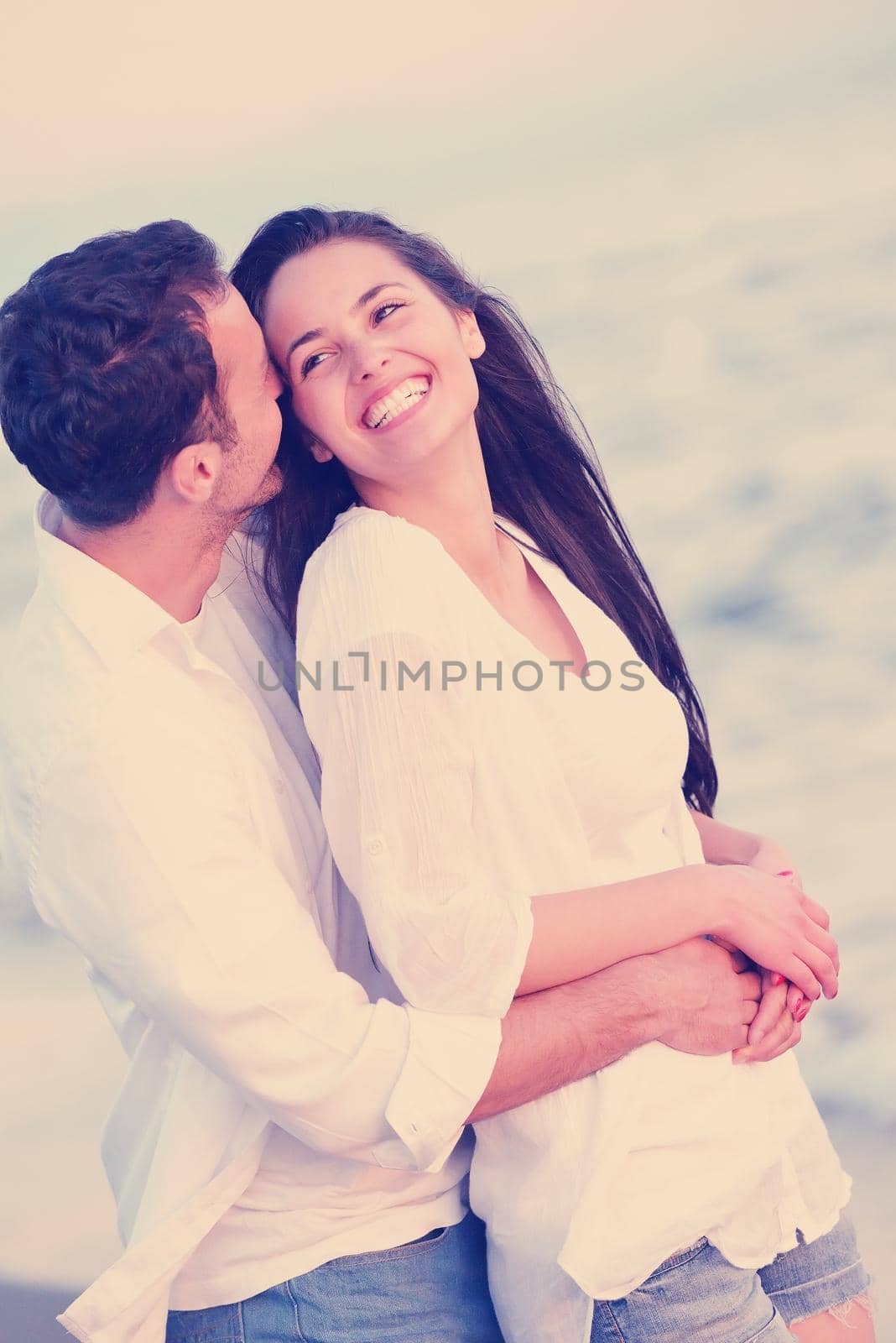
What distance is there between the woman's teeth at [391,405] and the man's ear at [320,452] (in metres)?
0.10

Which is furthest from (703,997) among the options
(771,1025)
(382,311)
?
(382,311)

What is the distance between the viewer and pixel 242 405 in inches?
63.5

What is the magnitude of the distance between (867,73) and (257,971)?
5.24 meters

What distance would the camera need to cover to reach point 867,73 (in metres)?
5.57

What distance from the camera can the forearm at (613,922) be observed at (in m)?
1.45

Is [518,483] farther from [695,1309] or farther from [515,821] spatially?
[695,1309]

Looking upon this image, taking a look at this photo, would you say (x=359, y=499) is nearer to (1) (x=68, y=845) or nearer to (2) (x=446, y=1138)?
(1) (x=68, y=845)

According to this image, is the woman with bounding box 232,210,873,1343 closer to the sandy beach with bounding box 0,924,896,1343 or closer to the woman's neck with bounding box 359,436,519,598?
the woman's neck with bounding box 359,436,519,598

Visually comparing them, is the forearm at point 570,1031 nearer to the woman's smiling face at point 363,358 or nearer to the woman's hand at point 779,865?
the woman's hand at point 779,865

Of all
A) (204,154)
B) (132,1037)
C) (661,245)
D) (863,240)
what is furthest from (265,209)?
(132,1037)

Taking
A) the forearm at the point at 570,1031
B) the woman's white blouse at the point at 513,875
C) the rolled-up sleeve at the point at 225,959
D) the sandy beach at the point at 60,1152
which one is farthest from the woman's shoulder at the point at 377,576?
the sandy beach at the point at 60,1152

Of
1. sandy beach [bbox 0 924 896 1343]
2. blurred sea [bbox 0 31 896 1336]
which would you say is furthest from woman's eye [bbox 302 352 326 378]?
blurred sea [bbox 0 31 896 1336]

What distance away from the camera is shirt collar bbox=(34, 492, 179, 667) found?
1.44m

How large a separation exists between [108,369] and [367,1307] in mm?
981
